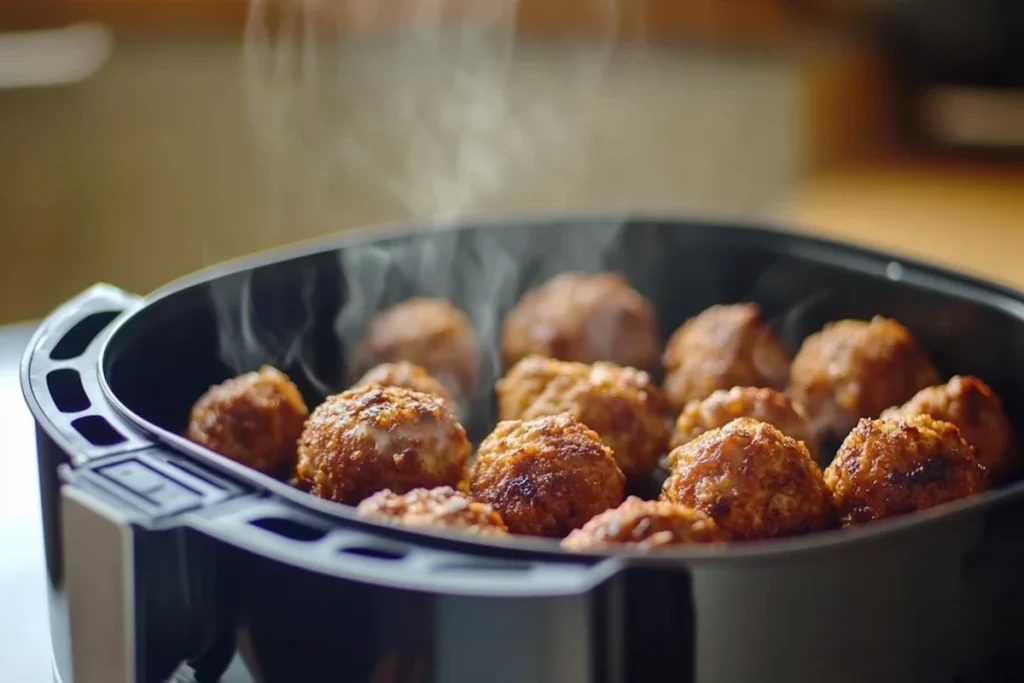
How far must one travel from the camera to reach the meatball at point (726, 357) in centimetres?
145

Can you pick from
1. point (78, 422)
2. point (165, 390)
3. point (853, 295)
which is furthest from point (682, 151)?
point (78, 422)

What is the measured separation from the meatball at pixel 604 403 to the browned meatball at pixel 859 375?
20 centimetres

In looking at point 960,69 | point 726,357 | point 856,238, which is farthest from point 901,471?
point 960,69

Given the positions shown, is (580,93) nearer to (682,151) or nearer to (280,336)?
(682,151)

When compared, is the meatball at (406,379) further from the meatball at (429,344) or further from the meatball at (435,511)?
the meatball at (435,511)

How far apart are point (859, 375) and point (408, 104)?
225cm

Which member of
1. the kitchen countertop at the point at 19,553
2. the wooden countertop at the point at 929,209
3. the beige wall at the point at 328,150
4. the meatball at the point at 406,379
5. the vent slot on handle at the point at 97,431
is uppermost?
the beige wall at the point at 328,150

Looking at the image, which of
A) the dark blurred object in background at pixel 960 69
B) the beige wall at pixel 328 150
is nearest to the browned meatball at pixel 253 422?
the beige wall at pixel 328 150

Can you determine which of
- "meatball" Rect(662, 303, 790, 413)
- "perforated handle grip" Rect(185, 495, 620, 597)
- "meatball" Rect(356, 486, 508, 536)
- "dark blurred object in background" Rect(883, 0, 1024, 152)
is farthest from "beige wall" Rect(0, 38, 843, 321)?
"perforated handle grip" Rect(185, 495, 620, 597)

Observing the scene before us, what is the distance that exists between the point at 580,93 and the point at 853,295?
195 centimetres

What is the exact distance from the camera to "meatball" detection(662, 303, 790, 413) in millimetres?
1449

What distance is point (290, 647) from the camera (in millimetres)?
821

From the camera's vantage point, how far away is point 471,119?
3539 mm

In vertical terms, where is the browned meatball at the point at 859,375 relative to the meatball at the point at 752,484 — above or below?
above
